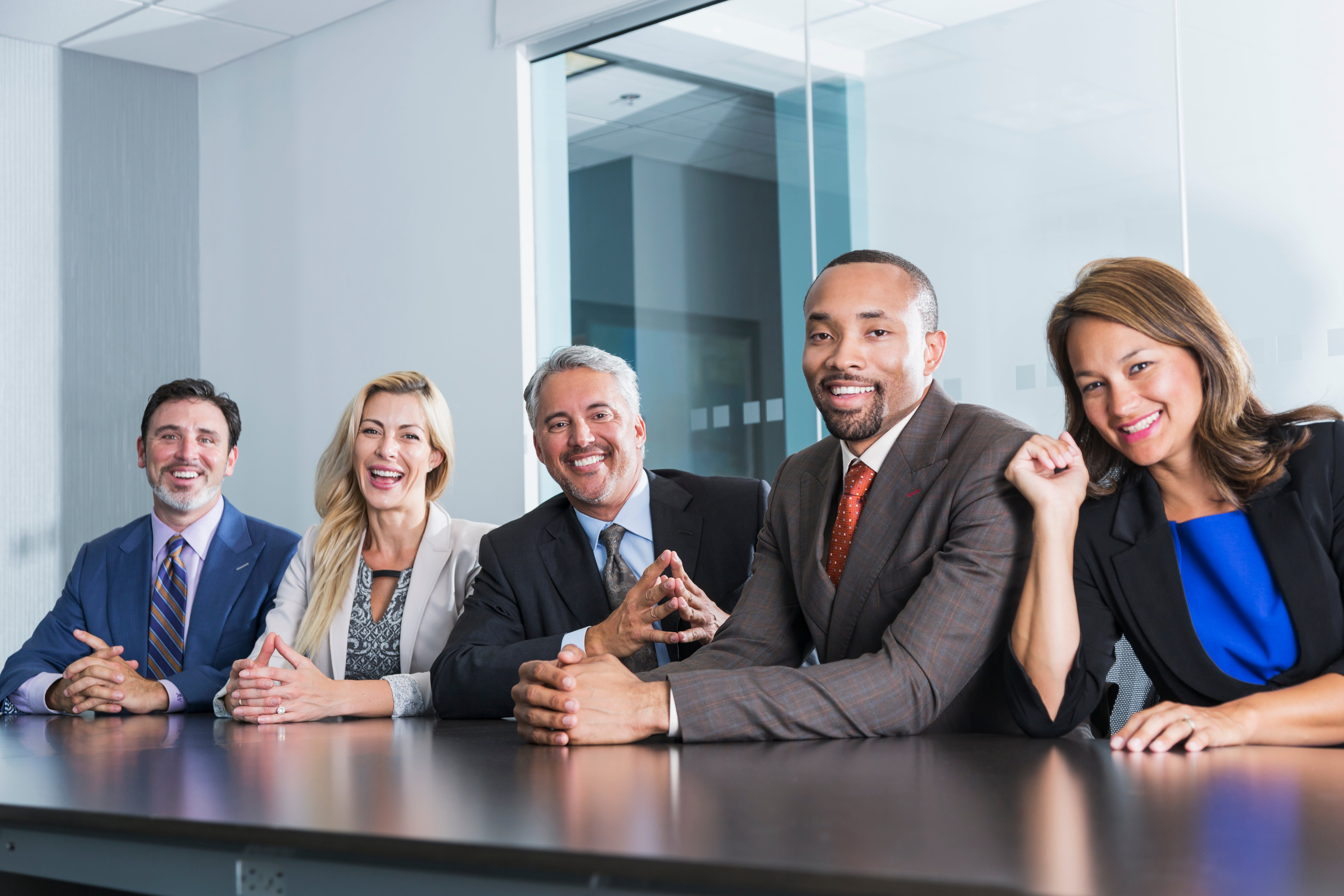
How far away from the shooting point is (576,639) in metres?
2.32

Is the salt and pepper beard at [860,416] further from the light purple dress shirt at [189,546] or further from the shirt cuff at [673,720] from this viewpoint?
the light purple dress shirt at [189,546]

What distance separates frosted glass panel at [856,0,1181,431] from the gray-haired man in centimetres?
118

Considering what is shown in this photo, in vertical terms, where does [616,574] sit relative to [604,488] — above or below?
below

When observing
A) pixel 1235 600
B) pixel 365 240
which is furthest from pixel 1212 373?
pixel 365 240

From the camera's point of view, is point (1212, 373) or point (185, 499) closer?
point (1212, 373)

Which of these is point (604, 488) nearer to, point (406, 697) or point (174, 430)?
point (406, 697)

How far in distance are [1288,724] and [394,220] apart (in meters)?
4.17

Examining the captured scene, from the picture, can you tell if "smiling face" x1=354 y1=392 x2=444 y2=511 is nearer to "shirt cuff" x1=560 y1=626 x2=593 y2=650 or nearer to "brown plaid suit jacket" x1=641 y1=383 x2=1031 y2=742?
"shirt cuff" x1=560 y1=626 x2=593 y2=650

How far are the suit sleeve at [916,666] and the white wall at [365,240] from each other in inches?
116

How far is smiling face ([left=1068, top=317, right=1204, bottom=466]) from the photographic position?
73.6 inches

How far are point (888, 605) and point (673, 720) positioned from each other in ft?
1.32

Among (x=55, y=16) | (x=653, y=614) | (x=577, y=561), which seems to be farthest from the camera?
(x=55, y=16)

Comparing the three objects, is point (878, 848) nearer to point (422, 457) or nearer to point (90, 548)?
point (422, 457)

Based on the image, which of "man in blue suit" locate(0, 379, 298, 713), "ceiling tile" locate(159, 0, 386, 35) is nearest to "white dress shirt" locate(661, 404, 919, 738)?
"man in blue suit" locate(0, 379, 298, 713)
